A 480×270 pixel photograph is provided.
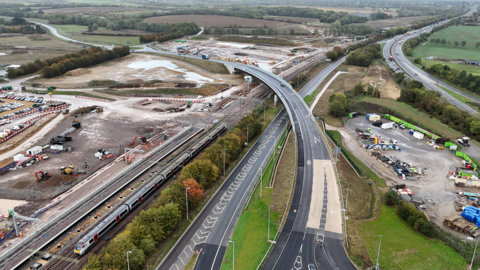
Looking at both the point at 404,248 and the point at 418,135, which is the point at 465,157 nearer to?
the point at 418,135

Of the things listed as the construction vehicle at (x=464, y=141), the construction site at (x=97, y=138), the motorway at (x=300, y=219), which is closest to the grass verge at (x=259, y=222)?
the motorway at (x=300, y=219)

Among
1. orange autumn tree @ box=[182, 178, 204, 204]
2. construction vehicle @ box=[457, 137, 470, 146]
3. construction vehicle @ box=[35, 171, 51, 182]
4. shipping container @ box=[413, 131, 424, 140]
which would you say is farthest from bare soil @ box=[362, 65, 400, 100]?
construction vehicle @ box=[35, 171, 51, 182]

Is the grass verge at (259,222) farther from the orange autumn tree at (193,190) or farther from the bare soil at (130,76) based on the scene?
the bare soil at (130,76)

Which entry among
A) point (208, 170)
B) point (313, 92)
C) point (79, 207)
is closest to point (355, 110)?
point (313, 92)

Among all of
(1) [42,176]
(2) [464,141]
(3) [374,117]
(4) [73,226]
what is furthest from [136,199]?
(2) [464,141]

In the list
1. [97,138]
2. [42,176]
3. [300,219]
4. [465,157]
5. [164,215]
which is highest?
[465,157]

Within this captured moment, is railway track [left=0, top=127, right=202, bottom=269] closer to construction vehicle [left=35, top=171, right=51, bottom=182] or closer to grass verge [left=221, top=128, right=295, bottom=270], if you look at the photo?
construction vehicle [left=35, top=171, right=51, bottom=182]
